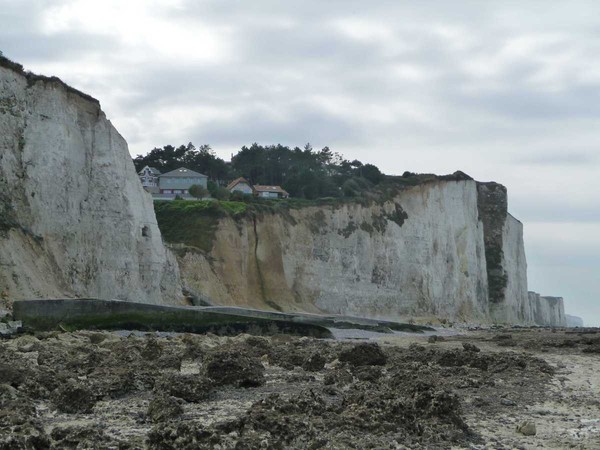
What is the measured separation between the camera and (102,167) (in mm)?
32562

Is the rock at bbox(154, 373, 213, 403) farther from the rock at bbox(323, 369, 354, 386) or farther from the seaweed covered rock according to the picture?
the rock at bbox(323, 369, 354, 386)

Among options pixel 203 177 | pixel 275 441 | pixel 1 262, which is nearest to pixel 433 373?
pixel 275 441

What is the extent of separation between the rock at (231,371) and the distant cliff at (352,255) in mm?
29599

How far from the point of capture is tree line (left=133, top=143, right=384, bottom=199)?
7044 centimetres

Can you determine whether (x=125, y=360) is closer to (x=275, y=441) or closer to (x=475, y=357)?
(x=475, y=357)

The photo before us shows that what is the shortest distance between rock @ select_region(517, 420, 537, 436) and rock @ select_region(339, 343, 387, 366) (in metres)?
5.14

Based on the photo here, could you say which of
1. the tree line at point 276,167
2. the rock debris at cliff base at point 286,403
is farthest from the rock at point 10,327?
the tree line at point 276,167

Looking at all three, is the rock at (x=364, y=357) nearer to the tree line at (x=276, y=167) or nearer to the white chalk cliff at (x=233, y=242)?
the white chalk cliff at (x=233, y=242)

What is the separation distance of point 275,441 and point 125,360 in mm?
5975

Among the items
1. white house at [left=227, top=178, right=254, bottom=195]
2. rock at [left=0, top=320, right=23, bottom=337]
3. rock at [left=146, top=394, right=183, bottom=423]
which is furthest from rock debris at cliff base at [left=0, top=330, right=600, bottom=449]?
white house at [left=227, top=178, right=254, bottom=195]

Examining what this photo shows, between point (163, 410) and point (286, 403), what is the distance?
103cm

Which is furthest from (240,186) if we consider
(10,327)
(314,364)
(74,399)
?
(74,399)

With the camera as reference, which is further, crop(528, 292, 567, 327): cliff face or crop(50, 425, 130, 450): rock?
crop(528, 292, 567, 327): cliff face

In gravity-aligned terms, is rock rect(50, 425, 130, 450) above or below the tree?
below
